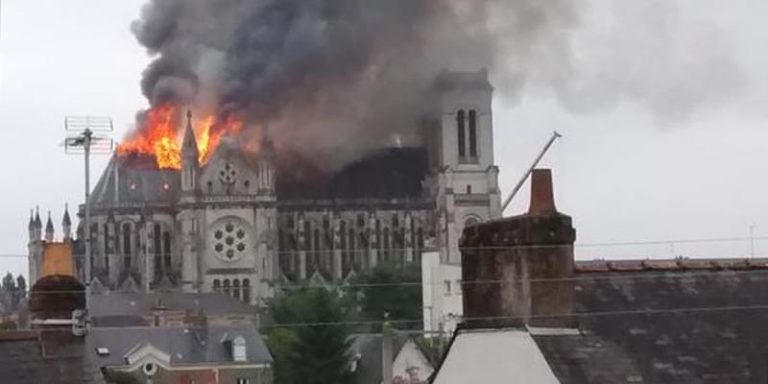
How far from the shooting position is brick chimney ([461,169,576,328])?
16953 mm

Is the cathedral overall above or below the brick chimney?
above

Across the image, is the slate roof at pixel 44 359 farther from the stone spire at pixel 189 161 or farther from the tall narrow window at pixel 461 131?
the tall narrow window at pixel 461 131

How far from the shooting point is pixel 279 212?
167 m

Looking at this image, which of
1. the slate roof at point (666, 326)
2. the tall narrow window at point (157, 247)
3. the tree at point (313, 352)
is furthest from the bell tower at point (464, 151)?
the slate roof at point (666, 326)

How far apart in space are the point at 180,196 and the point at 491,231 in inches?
5693

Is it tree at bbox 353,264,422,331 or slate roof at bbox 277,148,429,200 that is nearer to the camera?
tree at bbox 353,264,422,331

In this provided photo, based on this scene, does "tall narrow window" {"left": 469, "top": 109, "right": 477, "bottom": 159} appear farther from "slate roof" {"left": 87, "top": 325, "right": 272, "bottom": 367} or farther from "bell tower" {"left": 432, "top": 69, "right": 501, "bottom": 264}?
"slate roof" {"left": 87, "top": 325, "right": 272, "bottom": 367}

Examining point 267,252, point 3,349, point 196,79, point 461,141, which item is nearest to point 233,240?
point 267,252

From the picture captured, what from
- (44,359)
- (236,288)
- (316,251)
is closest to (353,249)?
(316,251)

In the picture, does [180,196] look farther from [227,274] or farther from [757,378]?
[757,378]

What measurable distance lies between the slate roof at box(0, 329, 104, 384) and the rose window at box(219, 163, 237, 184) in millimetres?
141825

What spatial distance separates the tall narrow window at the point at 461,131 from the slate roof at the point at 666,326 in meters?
→ 153

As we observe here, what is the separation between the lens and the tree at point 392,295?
131875 mm

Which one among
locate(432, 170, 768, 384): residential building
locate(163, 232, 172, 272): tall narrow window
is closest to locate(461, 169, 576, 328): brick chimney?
locate(432, 170, 768, 384): residential building
